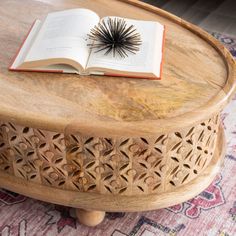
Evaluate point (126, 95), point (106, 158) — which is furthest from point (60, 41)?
point (106, 158)

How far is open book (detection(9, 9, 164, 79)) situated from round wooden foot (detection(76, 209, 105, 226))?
14.3 inches

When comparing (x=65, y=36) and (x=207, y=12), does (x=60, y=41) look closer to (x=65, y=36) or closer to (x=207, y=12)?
(x=65, y=36)

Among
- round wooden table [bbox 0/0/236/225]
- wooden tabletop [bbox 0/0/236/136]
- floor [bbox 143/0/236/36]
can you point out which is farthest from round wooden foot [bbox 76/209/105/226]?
floor [bbox 143/0/236/36]

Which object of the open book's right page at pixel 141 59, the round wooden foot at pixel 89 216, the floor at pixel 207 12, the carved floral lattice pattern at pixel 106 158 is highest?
the open book's right page at pixel 141 59

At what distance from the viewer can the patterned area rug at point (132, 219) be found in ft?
4.12

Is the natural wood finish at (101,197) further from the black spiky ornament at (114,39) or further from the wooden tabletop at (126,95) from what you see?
the black spiky ornament at (114,39)

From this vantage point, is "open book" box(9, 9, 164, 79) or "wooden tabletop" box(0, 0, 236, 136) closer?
"wooden tabletop" box(0, 0, 236, 136)

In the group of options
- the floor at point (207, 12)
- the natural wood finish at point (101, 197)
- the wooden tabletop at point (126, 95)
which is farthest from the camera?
the floor at point (207, 12)

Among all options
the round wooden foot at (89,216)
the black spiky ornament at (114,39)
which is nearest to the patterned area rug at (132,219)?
the round wooden foot at (89,216)

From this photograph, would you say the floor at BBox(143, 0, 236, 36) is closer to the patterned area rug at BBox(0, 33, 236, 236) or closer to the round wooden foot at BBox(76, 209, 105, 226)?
the patterned area rug at BBox(0, 33, 236, 236)

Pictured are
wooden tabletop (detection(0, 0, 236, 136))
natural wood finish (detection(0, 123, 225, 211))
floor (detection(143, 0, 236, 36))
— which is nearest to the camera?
wooden tabletop (detection(0, 0, 236, 136))

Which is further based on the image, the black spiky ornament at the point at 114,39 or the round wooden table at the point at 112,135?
the black spiky ornament at the point at 114,39

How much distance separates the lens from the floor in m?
2.34

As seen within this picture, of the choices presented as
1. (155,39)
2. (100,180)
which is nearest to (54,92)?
(100,180)
